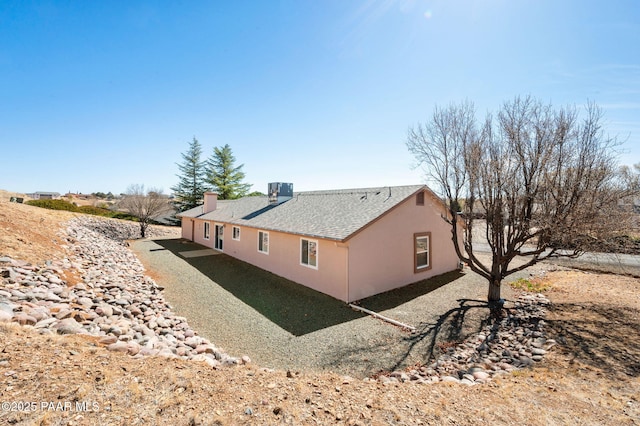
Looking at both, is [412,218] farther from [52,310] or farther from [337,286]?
[52,310]

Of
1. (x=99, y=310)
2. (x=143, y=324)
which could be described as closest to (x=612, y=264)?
(x=143, y=324)

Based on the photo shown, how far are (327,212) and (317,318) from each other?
588cm

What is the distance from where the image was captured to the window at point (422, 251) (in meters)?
12.7

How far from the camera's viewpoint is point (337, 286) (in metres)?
10.3

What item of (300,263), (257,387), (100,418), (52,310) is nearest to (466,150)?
(300,263)

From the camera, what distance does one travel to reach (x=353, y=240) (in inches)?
395

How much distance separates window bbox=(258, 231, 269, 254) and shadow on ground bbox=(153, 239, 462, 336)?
1.09 metres

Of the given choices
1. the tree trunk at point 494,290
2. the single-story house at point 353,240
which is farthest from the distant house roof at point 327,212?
the tree trunk at point 494,290

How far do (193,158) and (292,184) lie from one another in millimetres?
29908

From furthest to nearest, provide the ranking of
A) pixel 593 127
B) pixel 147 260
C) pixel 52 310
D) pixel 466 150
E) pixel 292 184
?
pixel 292 184
pixel 147 260
pixel 466 150
pixel 593 127
pixel 52 310

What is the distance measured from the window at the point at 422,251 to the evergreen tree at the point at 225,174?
35353 millimetres

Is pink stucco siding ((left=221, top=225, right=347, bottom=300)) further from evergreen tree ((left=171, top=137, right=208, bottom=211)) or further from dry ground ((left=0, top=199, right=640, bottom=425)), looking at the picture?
evergreen tree ((left=171, top=137, right=208, bottom=211))

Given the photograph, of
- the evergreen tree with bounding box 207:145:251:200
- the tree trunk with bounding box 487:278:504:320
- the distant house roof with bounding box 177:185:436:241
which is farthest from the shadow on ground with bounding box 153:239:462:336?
the evergreen tree with bounding box 207:145:251:200

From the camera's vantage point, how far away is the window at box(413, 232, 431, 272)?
12667 millimetres
